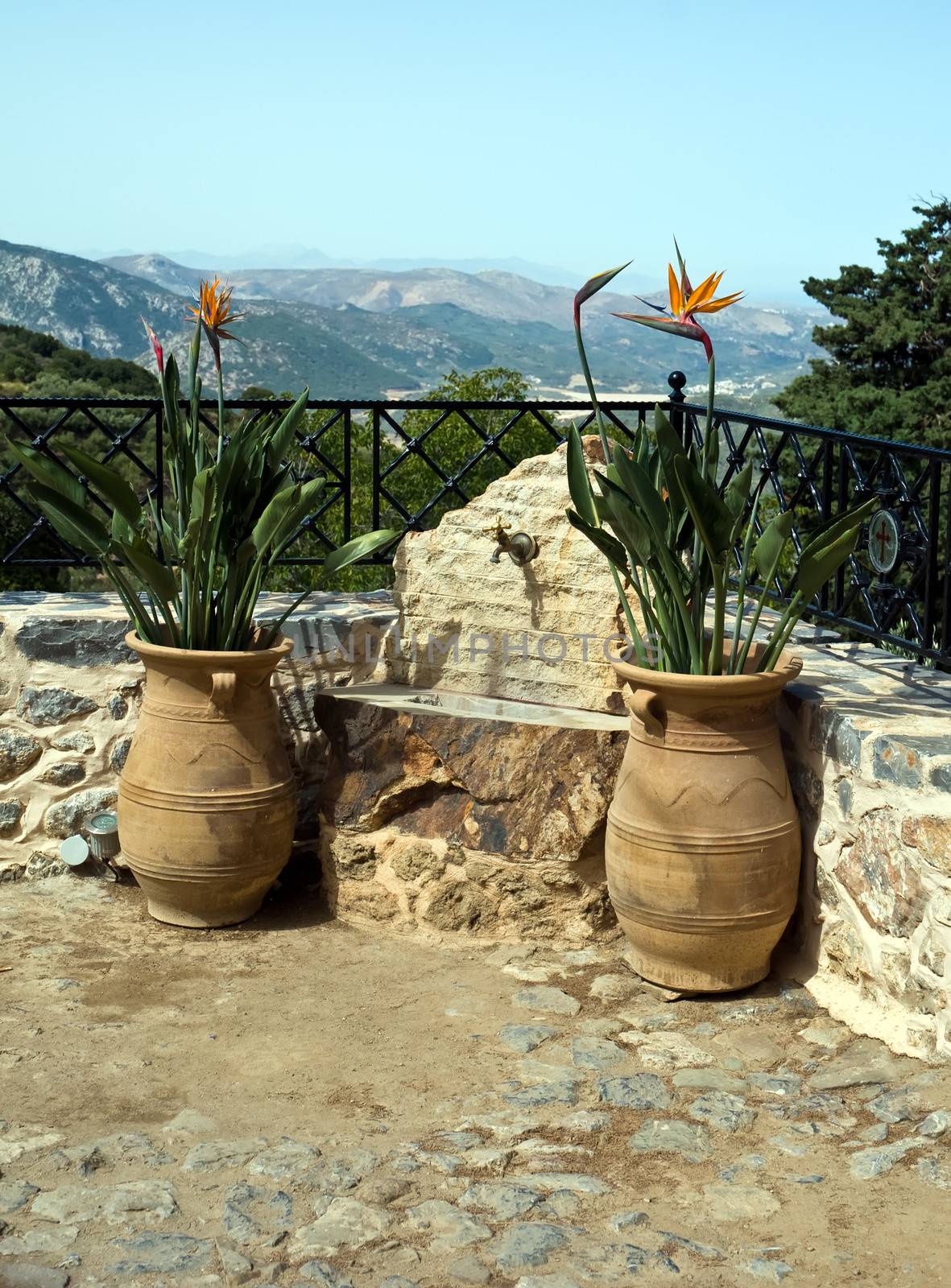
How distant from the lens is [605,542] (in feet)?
12.7

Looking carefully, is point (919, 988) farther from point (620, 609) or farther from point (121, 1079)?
point (121, 1079)

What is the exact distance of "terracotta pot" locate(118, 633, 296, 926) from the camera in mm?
4215

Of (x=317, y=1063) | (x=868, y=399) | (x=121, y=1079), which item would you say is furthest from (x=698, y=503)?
(x=868, y=399)

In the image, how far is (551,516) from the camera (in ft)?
14.9

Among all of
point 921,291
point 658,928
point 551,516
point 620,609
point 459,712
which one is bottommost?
point 658,928

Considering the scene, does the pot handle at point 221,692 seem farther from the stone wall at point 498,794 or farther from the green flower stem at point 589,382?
the green flower stem at point 589,382

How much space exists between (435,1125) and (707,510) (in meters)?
1.68

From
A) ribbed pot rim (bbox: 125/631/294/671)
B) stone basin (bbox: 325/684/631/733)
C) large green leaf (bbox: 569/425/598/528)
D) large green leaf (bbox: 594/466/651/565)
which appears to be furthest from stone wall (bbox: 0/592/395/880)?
large green leaf (bbox: 594/466/651/565)

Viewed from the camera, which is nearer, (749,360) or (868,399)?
(868,399)

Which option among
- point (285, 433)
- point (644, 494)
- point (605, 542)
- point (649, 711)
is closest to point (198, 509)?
point (285, 433)

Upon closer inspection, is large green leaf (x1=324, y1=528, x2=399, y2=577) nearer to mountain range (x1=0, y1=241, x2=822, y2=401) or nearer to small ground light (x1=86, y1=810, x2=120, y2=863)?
small ground light (x1=86, y1=810, x2=120, y2=863)

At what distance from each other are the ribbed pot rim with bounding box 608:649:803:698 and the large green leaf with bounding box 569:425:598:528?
513 millimetres

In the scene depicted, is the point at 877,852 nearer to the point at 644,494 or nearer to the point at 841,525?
the point at 841,525

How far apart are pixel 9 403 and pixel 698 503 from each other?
280 cm
